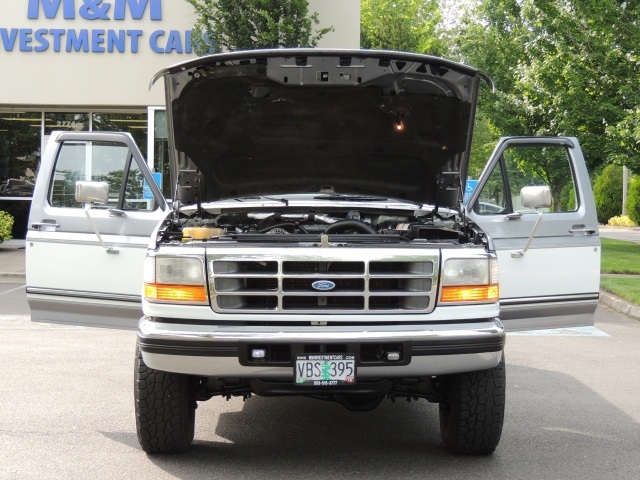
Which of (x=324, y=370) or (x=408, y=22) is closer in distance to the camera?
(x=324, y=370)

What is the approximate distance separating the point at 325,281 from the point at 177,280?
0.75m

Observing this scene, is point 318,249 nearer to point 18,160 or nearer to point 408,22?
point 18,160

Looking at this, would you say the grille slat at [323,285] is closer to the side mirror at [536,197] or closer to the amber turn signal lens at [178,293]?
the amber turn signal lens at [178,293]

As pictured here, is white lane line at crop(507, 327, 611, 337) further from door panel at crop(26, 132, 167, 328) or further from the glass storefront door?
the glass storefront door

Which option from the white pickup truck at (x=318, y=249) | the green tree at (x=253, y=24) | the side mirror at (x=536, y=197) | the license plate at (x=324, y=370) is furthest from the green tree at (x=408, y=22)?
the license plate at (x=324, y=370)

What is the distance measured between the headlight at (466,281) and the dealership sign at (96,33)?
53.5ft

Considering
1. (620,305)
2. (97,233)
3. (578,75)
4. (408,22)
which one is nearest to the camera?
(97,233)

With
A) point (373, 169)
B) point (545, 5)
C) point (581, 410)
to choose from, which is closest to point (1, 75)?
point (545, 5)

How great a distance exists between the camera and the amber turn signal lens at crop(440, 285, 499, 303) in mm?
4867

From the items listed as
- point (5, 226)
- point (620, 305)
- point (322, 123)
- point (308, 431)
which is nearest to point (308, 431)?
point (308, 431)

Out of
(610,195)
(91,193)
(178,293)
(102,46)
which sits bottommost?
(610,195)

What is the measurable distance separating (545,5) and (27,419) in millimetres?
17167

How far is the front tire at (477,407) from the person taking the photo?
200 inches

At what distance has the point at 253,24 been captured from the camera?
733 inches
